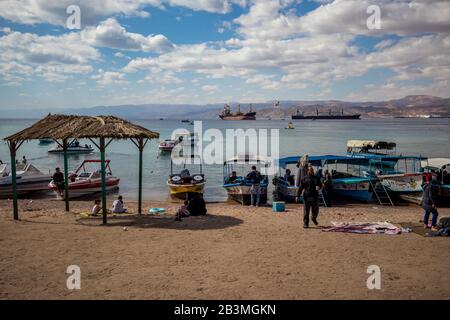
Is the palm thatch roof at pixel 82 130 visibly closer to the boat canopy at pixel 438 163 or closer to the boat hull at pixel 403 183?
the boat hull at pixel 403 183

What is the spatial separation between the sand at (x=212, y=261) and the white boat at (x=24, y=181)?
1094 cm

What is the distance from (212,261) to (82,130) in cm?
752

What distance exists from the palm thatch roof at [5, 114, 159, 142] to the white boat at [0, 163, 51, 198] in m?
10.8

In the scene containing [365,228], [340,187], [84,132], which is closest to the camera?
[365,228]

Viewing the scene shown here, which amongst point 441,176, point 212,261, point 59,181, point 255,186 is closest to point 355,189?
point 441,176

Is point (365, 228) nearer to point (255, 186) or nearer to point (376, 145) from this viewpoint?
point (255, 186)

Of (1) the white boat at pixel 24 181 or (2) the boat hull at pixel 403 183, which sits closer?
(2) the boat hull at pixel 403 183

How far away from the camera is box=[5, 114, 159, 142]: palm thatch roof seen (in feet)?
43.6

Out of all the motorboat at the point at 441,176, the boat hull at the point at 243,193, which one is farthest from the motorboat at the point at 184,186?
the motorboat at the point at 441,176

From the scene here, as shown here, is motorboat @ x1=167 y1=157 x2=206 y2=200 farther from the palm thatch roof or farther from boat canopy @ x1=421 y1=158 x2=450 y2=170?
boat canopy @ x1=421 y1=158 x2=450 y2=170

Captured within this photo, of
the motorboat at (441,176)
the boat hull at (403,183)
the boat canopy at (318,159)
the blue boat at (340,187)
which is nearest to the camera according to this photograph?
the motorboat at (441,176)

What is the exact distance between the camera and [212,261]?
9.06 meters

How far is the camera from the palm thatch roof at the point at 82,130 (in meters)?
13.3
